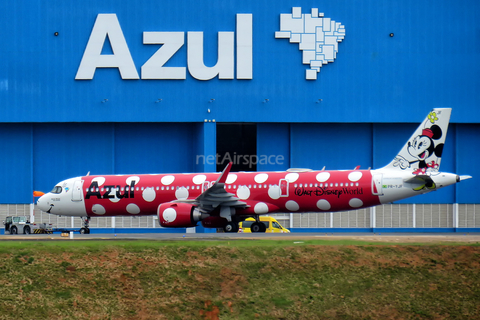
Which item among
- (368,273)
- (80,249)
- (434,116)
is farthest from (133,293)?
(434,116)

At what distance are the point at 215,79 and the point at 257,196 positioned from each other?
16224 mm

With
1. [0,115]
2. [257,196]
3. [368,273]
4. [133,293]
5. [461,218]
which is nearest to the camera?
[133,293]

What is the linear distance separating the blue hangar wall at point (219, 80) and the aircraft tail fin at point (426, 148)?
1267cm

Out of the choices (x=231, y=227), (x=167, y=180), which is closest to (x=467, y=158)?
(x=231, y=227)

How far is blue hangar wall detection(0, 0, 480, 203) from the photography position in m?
52.1

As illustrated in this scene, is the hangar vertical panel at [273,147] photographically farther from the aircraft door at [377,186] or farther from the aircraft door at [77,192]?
the aircraft door at [77,192]

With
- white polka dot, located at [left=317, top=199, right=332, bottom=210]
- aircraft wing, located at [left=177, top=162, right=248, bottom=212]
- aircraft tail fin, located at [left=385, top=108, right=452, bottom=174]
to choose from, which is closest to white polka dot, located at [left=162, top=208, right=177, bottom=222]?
aircraft wing, located at [left=177, top=162, right=248, bottom=212]

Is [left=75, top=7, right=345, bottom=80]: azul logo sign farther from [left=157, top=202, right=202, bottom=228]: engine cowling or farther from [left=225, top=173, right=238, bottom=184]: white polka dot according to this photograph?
[left=157, top=202, right=202, bottom=228]: engine cowling

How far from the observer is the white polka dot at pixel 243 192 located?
39219 millimetres

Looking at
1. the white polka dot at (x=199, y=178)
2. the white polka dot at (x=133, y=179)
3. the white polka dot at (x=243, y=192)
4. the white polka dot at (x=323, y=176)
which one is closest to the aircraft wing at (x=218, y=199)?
the white polka dot at (x=243, y=192)

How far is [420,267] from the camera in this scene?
2559 cm

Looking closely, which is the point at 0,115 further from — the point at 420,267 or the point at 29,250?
the point at 420,267

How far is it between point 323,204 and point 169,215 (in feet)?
30.0

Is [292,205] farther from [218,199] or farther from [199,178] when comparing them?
[199,178]
